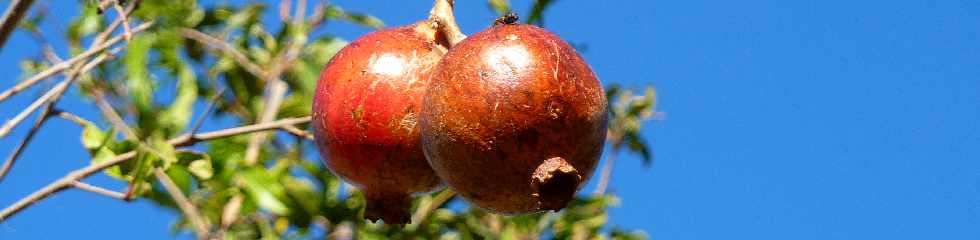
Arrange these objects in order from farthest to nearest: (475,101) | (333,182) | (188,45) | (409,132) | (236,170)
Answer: (188,45) < (333,182) < (236,170) < (409,132) < (475,101)

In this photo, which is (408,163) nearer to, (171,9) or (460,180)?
(460,180)

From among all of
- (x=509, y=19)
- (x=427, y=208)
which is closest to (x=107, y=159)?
(x=427, y=208)

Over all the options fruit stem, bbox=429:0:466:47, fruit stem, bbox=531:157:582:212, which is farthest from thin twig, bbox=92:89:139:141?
fruit stem, bbox=531:157:582:212

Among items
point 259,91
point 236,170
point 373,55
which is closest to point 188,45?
point 259,91

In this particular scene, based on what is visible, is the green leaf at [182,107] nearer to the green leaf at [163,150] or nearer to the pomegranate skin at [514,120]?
the green leaf at [163,150]

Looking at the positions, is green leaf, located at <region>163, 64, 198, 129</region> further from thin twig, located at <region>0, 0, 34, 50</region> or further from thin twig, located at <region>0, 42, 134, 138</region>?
thin twig, located at <region>0, 0, 34, 50</region>

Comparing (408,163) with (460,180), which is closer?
(460,180)

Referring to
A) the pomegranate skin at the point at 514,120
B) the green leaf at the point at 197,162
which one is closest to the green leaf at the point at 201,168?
the green leaf at the point at 197,162
